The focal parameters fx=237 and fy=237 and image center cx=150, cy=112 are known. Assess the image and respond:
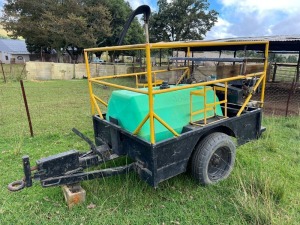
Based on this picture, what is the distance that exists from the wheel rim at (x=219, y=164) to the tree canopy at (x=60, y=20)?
78.2ft

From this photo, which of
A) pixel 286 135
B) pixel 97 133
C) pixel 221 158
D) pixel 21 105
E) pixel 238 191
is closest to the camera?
pixel 238 191

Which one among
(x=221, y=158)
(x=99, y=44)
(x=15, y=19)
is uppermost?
(x=15, y=19)

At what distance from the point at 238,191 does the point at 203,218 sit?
0.55 meters

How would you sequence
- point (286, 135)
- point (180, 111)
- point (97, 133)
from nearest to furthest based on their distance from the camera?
point (180, 111)
point (97, 133)
point (286, 135)

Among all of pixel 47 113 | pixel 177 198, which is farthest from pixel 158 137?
pixel 47 113

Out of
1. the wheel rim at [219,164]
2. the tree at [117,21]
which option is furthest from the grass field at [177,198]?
the tree at [117,21]

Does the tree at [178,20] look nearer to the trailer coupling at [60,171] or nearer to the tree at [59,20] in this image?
the tree at [59,20]

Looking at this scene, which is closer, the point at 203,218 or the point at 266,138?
the point at 203,218

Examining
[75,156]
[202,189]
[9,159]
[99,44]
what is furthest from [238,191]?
[99,44]

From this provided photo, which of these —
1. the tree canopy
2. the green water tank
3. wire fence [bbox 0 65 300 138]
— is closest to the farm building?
the tree canopy

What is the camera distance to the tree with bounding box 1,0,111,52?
2406 centimetres

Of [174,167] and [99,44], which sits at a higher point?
[99,44]

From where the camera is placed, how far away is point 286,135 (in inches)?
194

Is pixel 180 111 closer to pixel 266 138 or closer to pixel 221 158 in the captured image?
pixel 221 158
